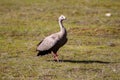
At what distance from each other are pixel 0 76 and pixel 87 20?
1822 cm

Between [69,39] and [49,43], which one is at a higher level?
[49,43]

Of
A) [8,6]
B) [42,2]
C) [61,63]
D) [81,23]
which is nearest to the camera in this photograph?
[61,63]

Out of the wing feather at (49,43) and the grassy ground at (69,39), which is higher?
the wing feather at (49,43)

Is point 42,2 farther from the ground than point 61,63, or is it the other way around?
point 61,63

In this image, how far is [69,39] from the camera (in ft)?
83.3

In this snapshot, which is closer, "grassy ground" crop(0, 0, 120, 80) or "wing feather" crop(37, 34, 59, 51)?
"grassy ground" crop(0, 0, 120, 80)

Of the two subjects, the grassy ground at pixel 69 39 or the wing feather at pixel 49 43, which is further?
the wing feather at pixel 49 43

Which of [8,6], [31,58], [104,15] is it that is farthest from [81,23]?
[31,58]

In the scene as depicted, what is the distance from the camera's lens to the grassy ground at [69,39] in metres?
16.3

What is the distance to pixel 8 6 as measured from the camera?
39312mm

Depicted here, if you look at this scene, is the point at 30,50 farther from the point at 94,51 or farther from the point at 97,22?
the point at 97,22

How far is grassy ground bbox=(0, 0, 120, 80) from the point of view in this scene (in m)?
16.3

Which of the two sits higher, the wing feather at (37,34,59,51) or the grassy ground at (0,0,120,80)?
the wing feather at (37,34,59,51)

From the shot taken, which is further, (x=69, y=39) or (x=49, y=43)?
(x=69, y=39)
